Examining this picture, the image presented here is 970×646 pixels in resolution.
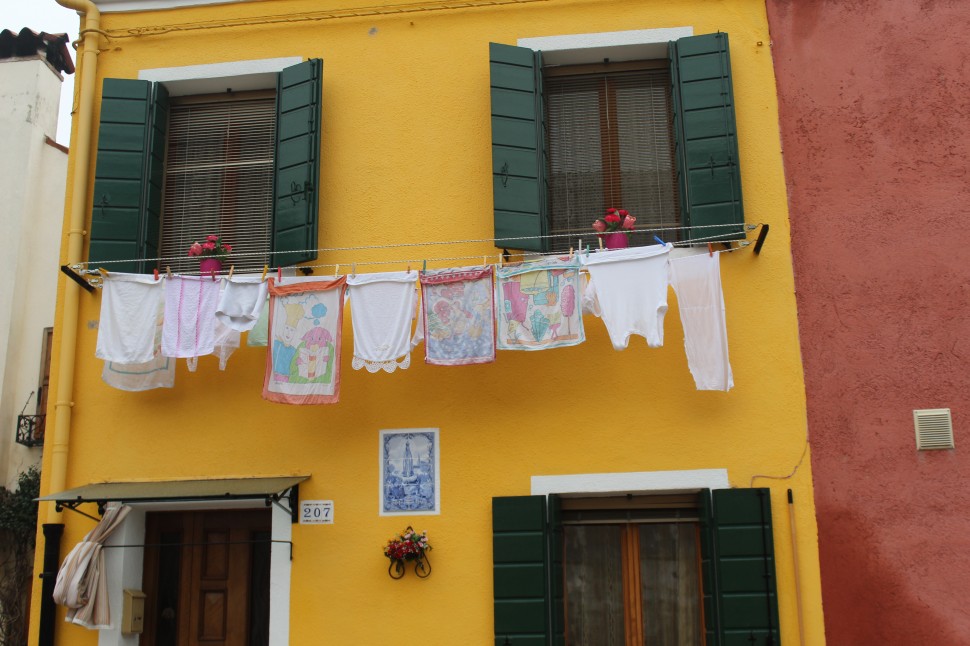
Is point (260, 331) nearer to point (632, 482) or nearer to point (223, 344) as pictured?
point (223, 344)

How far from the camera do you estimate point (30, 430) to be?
560 inches

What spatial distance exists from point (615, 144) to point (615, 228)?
3.52 feet

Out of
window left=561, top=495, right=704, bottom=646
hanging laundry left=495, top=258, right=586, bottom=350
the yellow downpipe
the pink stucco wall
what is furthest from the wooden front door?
the pink stucco wall

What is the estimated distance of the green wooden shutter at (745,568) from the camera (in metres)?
7.40

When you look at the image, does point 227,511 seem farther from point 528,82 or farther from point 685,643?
point 528,82

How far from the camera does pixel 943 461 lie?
7641 mm

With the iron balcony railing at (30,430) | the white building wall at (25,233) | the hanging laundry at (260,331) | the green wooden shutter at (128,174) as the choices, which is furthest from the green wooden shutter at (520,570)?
the white building wall at (25,233)

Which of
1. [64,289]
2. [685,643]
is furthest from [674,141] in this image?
[64,289]

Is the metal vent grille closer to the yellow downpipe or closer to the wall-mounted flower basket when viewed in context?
the wall-mounted flower basket

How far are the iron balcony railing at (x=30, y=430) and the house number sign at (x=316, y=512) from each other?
763 centimetres

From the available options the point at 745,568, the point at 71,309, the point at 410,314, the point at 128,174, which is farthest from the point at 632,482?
the point at 128,174

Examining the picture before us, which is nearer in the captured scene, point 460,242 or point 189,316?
point 189,316

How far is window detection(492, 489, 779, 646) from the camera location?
24.5 ft

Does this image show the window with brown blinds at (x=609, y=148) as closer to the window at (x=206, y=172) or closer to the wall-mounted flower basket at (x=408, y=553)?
the window at (x=206, y=172)
